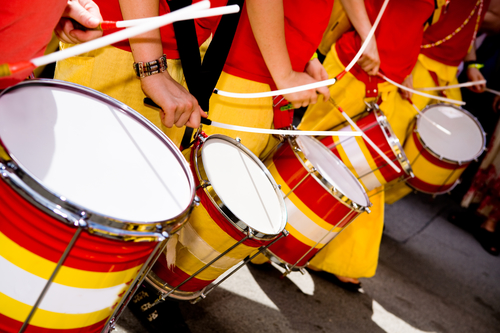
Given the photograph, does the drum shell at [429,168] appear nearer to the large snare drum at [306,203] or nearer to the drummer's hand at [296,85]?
the large snare drum at [306,203]

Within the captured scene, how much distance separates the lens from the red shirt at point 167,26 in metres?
1.08

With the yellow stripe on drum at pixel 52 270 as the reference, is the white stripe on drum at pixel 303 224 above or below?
below

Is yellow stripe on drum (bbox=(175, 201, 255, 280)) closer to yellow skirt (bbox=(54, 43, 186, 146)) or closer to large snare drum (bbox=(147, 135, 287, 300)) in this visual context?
large snare drum (bbox=(147, 135, 287, 300))

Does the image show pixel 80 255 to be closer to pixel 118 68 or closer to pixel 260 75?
pixel 118 68

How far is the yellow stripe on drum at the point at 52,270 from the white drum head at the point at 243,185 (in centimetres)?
39

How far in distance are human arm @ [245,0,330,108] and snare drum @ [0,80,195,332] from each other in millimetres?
496

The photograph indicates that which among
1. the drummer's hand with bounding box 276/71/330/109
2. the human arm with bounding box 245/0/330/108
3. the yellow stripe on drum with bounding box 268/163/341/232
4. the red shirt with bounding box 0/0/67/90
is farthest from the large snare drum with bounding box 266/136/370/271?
the red shirt with bounding box 0/0/67/90

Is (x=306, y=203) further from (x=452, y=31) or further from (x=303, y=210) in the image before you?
(x=452, y=31)

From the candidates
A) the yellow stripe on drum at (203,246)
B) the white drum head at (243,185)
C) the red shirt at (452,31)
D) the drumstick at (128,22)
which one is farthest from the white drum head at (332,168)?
the red shirt at (452,31)

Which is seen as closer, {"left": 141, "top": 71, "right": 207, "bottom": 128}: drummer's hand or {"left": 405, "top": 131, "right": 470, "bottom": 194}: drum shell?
{"left": 141, "top": 71, "right": 207, "bottom": 128}: drummer's hand

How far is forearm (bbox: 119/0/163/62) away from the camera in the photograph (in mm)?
989

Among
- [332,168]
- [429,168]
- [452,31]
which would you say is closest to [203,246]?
[332,168]

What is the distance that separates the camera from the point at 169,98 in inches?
41.0

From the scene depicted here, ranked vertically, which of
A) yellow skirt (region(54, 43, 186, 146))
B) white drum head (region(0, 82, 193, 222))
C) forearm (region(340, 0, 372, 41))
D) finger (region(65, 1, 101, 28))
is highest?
finger (region(65, 1, 101, 28))
